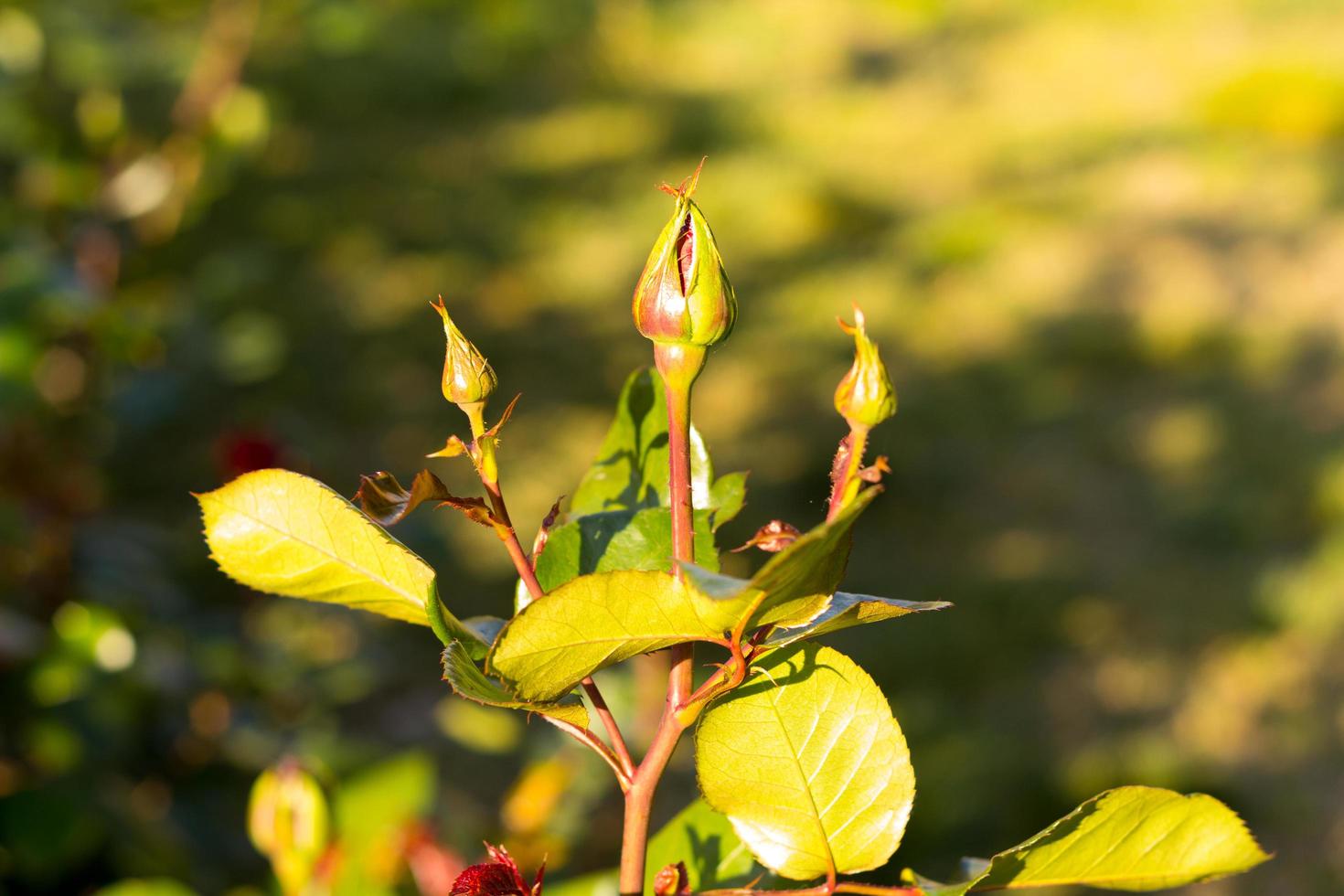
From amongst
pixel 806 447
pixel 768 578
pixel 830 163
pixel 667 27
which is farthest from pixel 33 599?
pixel 667 27

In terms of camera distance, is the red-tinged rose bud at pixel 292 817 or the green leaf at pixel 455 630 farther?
the red-tinged rose bud at pixel 292 817

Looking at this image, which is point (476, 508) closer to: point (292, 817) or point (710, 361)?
point (292, 817)

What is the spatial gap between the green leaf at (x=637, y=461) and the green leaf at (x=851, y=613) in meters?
0.09

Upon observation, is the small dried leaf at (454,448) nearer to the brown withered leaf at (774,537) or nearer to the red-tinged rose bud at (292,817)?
the brown withered leaf at (774,537)

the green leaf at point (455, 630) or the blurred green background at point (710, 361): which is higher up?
the green leaf at point (455, 630)

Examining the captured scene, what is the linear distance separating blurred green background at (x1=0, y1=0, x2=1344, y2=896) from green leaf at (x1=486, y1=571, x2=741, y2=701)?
19.2 inches

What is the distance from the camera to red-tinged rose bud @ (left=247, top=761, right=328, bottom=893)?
2.38ft

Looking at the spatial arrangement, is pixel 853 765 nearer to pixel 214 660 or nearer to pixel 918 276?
pixel 214 660

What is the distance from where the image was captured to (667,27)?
4.35 m

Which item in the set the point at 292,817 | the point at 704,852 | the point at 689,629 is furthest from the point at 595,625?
the point at 292,817

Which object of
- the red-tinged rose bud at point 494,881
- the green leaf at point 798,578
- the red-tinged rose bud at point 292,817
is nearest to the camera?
the green leaf at point 798,578

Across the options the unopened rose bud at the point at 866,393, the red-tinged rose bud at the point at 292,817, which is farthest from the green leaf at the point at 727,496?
the red-tinged rose bud at the point at 292,817

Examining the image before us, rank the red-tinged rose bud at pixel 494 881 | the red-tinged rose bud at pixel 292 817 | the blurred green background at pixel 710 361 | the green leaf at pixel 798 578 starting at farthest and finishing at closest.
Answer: the blurred green background at pixel 710 361
the red-tinged rose bud at pixel 292 817
the red-tinged rose bud at pixel 494 881
the green leaf at pixel 798 578

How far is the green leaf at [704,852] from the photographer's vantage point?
514 mm
